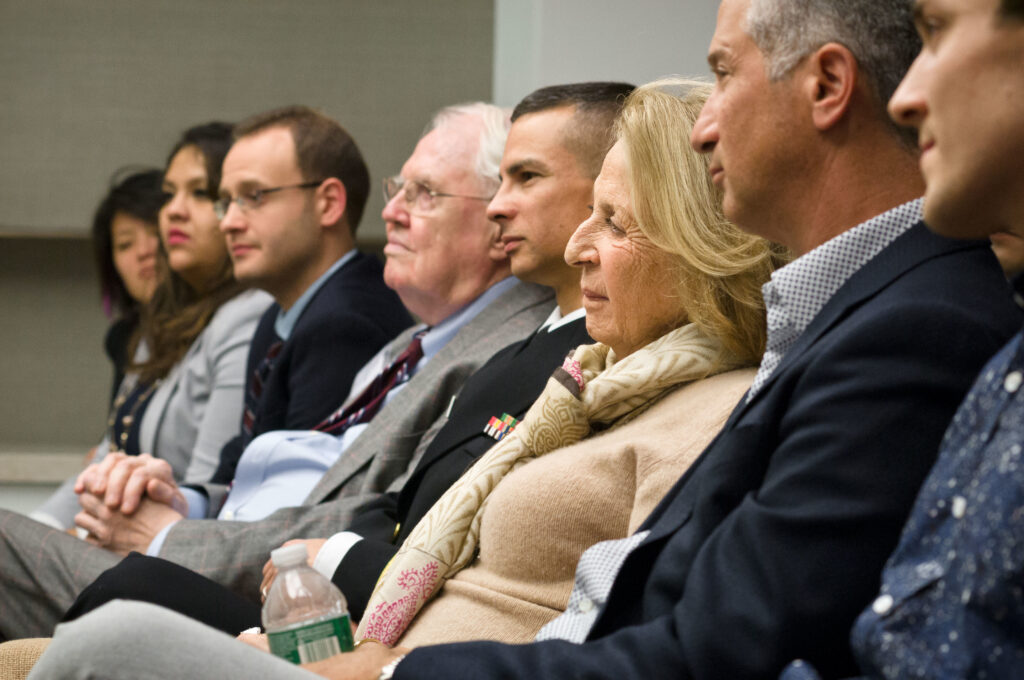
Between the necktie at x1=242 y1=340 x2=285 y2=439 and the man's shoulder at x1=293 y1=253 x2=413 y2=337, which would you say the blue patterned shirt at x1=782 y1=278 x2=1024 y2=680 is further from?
the necktie at x1=242 y1=340 x2=285 y2=439

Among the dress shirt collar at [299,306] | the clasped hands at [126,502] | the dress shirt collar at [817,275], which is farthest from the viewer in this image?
the dress shirt collar at [299,306]

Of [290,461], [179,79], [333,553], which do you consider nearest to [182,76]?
[179,79]

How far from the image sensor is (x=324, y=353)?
3062 millimetres

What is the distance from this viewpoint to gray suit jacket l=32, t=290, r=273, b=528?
11.4 ft

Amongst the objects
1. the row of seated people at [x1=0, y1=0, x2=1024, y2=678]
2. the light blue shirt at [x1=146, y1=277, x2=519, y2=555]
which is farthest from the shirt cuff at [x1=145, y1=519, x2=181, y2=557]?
the row of seated people at [x1=0, y1=0, x2=1024, y2=678]

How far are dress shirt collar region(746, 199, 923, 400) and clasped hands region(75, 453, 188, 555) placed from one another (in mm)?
1683

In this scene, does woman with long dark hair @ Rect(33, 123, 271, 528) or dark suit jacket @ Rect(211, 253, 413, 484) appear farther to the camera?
woman with long dark hair @ Rect(33, 123, 271, 528)

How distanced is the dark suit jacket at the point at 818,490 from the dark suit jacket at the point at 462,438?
764 millimetres

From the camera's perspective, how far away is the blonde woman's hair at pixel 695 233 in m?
1.55

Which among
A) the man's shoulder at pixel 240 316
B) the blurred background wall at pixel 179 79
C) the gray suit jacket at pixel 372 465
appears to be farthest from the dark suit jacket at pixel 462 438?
the blurred background wall at pixel 179 79

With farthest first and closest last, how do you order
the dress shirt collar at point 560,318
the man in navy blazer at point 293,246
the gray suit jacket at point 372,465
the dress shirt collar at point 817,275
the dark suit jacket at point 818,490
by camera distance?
the man in navy blazer at point 293,246 < the gray suit jacket at point 372,465 < the dress shirt collar at point 560,318 < the dress shirt collar at point 817,275 < the dark suit jacket at point 818,490

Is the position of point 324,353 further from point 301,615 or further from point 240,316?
point 301,615

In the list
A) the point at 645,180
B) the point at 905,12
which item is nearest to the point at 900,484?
the point at 905,12

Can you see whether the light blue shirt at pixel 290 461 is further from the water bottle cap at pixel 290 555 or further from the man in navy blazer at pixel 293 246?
the water bottle cap at pixel 290 555
